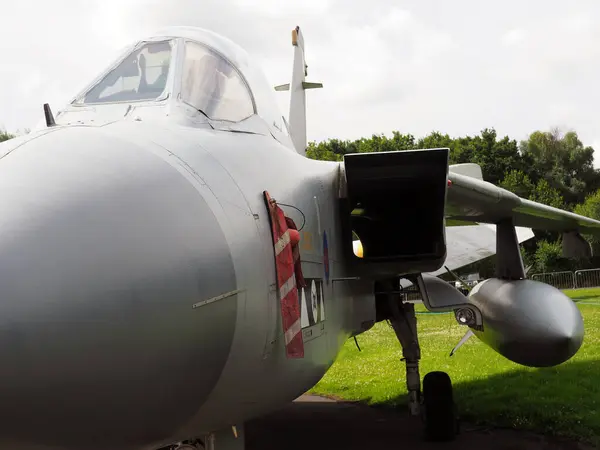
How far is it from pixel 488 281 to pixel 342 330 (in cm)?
315

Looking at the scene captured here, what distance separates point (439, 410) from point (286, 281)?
183 inches

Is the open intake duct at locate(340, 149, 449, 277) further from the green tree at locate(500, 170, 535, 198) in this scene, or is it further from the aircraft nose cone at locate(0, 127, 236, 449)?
the green tree at locate(500, 170, 535, 198)

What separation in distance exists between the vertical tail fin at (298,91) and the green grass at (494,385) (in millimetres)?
4155

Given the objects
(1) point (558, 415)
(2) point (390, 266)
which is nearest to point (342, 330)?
(2) point (390, 266)

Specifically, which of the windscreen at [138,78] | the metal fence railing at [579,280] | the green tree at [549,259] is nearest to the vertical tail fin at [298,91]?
the windscreen at [138,78]

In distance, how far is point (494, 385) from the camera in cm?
963

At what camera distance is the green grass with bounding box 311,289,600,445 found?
742 centimetres

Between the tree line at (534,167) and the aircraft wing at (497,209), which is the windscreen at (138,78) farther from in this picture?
the tree line at (534,167)

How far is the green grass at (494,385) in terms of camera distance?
7.42m

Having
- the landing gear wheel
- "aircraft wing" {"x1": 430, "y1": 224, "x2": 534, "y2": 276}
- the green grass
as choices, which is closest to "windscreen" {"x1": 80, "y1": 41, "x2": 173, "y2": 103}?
the landing gear wheel

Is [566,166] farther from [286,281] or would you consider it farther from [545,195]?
[286,281]

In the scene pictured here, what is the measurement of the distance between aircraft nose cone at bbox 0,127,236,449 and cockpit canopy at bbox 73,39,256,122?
1235 millimetres

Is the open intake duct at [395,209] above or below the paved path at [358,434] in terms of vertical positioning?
above

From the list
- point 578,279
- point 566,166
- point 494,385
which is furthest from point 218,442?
point 566,166
